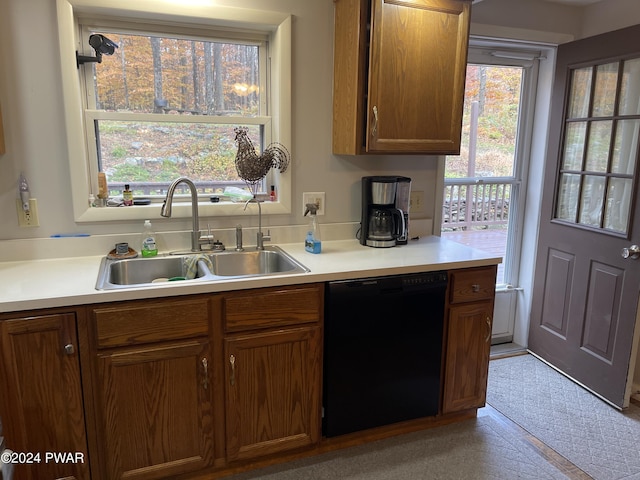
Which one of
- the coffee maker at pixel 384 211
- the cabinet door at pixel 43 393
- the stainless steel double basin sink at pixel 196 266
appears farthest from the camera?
the coffee maker at pixel 384 211

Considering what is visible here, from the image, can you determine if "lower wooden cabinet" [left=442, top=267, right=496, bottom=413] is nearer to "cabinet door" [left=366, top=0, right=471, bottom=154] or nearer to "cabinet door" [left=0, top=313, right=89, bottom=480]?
"cabinet door" [left=366, top=0, right=471, bottom=154]

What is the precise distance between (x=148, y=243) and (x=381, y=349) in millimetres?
1191

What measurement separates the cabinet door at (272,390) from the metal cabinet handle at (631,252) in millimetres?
1730

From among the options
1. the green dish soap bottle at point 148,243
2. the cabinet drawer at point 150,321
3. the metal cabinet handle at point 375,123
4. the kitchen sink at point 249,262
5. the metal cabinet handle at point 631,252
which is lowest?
the cabinet drawer at point 150,321

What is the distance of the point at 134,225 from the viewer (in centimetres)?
221

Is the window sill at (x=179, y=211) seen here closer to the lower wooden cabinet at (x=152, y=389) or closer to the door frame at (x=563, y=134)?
the lower wooden cabinet at (x=152, y=389)

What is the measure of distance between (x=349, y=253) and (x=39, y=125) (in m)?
1.51

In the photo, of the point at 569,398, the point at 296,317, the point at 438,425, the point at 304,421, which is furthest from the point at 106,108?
the point at 569,398

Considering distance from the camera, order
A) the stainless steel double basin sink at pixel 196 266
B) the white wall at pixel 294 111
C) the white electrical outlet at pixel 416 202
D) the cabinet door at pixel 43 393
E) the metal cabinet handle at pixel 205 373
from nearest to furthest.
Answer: the cabinet door at pixel 43 393 < the metal cabinet handle at pixel 205 373 < the white wall at pixel 294 111 < the stainless steel double basin sink at pixel 196 266 < the white electrical outlet at pixel 416 202

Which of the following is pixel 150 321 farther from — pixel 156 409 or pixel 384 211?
pixel 384 211

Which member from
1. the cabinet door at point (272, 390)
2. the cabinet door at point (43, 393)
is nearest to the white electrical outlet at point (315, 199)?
the cabinet door at point (272, 390)

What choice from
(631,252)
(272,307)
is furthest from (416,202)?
(272,307)

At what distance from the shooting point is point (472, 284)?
7.27 feet

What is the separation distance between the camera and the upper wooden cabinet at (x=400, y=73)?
213cm
